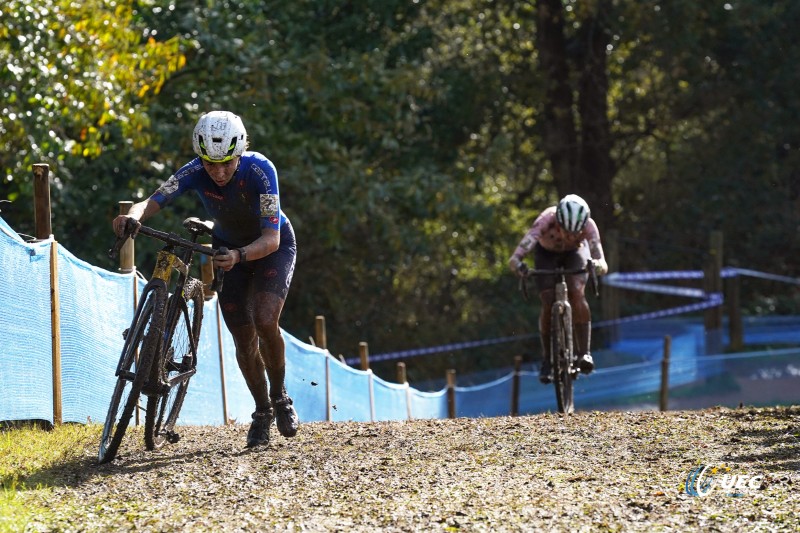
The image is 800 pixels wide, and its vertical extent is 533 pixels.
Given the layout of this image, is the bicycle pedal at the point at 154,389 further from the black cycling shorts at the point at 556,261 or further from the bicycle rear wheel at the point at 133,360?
the black cycling shorts at the point at 556,261

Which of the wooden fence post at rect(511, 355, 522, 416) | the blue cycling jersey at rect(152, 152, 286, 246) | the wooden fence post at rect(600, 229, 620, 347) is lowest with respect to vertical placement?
the wooden fence post at rect(511, 355, 522, 416)

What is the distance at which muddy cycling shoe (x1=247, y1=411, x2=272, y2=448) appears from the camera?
8.27 m

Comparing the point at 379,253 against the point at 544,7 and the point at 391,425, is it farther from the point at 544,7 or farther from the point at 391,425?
the point at 391,425

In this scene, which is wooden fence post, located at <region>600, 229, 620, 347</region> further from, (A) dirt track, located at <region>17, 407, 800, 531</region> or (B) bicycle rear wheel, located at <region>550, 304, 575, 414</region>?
(A) dirt track, located at <region>17, 407, 800, 531</region>

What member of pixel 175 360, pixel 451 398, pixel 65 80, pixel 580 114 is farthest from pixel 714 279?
pixel 175 360

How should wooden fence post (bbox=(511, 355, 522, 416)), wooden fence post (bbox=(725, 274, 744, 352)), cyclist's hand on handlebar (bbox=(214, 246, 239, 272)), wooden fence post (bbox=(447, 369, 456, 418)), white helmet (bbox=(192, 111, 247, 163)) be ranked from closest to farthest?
cyclist's hand on handlebar (bbox=(214, 246, 239, 272))
white helmet (bbox=(192, 111, 247, 163))
wooden fence post (bbox=(447, 369, 456, 418))
wooden fence post (bbox=(511, 355, 522, 416))
wooden fence post (bbox=(725, 274, 744, 352))

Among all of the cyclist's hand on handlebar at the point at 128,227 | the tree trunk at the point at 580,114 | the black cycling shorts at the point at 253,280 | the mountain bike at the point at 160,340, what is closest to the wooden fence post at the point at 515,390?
the black cycling shorts at the point at 253,280

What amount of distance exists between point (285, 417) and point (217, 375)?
10.4 ft

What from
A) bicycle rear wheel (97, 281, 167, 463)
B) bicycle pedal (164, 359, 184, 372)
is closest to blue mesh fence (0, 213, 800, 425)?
bicycle pedal (164, 359, 184, 372)

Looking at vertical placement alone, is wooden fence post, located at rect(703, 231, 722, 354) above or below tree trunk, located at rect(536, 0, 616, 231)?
below

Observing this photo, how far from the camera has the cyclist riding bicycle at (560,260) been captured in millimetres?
12352

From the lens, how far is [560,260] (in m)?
12.6

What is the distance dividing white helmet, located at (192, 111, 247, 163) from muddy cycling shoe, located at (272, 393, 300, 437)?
1.57 m

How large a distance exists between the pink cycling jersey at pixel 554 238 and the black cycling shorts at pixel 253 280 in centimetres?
439
